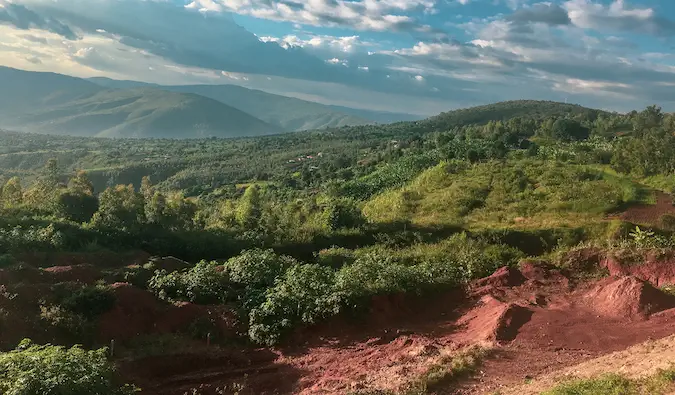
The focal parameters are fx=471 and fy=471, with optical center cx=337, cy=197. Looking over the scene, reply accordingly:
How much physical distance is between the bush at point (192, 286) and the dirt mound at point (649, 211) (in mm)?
20895

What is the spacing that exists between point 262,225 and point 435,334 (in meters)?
14.0

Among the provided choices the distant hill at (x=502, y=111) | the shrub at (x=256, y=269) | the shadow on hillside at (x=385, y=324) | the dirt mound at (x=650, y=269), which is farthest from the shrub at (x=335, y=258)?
the distant hill at (x=502, y=111)

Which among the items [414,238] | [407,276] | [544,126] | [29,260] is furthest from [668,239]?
[544,126]

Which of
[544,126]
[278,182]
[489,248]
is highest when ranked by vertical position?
[544,126]

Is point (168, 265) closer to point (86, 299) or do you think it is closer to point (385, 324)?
point (86, 299)

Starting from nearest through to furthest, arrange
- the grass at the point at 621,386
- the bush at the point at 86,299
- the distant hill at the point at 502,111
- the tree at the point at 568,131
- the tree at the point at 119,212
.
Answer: the grass at the point at 621,386
the bush at the point at 86,299
the tree at the point at 119,212
the tree at the point at 568,131
the distant hill at the point at 502,111

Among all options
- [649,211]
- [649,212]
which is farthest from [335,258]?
[649,211]

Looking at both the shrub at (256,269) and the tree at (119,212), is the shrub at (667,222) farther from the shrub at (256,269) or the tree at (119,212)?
the tree at (119,212)

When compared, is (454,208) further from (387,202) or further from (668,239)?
(668,239)

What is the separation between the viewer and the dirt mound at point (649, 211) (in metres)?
24.7

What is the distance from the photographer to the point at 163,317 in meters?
13.7

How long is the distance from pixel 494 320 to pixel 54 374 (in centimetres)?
1019

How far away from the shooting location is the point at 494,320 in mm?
12711

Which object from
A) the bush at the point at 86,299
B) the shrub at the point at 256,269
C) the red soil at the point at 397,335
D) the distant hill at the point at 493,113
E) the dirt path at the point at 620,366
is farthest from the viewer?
the distant hill at the point at 493,113
